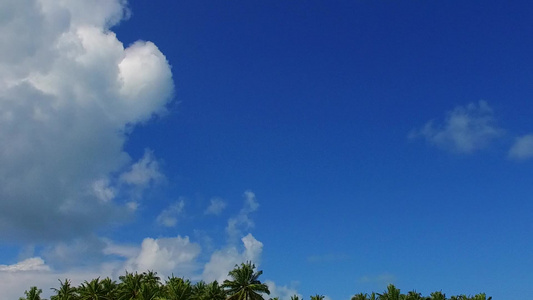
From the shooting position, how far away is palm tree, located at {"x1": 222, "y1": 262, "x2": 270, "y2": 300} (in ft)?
220

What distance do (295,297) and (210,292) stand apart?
12.5 meters

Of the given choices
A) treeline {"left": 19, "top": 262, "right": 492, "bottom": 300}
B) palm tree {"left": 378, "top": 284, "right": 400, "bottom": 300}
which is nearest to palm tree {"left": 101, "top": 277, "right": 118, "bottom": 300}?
treeline {"left": 19, "top": 262, "right": 492, "bottom": 300}

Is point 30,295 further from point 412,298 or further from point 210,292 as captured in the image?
point 412,298

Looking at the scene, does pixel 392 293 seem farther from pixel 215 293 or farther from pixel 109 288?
pixel 109 288

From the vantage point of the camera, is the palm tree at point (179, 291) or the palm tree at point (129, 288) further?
the palm tree at point (129, 288)

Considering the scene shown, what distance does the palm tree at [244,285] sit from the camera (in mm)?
67062

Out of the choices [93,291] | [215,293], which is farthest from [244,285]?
[93,291]

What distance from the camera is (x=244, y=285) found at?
67500mm

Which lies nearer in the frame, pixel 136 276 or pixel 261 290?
pixel 261 290

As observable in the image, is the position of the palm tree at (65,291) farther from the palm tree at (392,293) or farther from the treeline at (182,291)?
the palm tree at (392,293)

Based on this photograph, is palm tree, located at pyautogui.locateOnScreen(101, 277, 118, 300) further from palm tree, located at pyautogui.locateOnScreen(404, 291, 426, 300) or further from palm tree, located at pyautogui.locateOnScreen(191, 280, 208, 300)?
palm tree, located at pyautogui.locateOnScreen(404, 291, 426, 300)

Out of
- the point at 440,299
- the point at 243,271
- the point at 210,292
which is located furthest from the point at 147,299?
the point at 440,299

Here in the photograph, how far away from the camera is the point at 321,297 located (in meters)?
70.0

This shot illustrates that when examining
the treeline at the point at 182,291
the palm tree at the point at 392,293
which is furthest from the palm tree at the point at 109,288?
the palm tree at the point at 392,293
